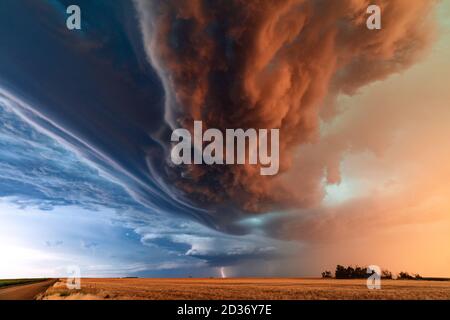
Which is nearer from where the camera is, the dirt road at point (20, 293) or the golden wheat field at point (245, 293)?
the golden wheat field at point (245, 293)

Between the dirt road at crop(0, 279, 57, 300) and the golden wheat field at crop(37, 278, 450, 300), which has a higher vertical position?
the golden wheat field at crop(37, 278, 450, 300)

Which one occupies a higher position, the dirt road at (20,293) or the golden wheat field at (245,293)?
the golden wheat field at (245,293)

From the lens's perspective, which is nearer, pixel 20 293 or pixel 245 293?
pixel 245 293

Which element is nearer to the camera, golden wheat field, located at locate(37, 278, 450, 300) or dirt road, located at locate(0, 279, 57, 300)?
golden wheat field, located at locate(37, 278, 450, 300)

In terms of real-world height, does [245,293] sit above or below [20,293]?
above
